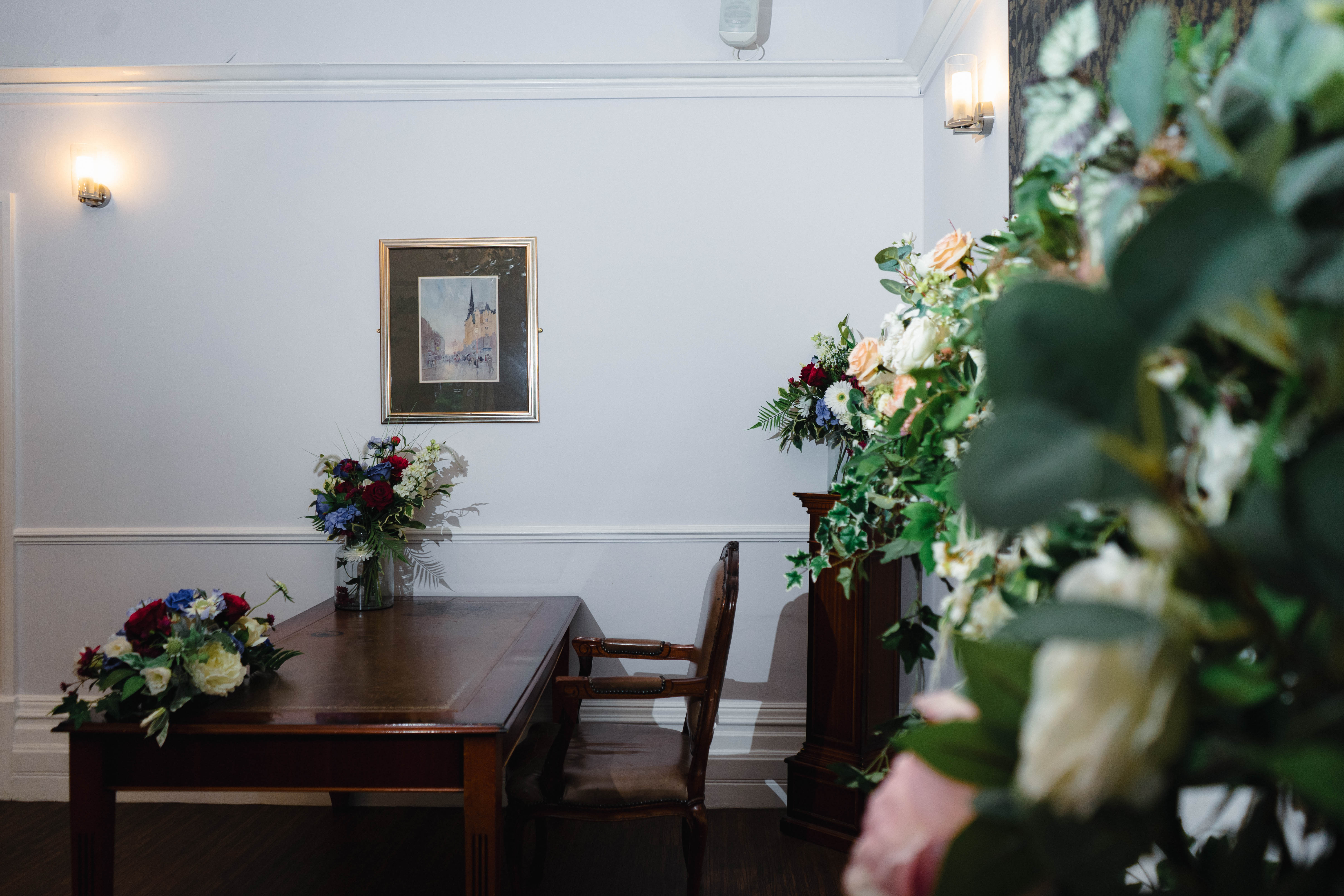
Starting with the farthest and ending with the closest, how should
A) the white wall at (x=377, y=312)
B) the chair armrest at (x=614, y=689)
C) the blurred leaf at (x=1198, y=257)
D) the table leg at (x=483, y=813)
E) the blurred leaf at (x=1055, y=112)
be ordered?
the white wall at (x=377, y=312)
the chair armrest at (x=614, y=689)
the table leg at (x=483, y=813)
the blurred leaf at (x=1055, y=112)
the blurred leaf at (x=1198, y=257)

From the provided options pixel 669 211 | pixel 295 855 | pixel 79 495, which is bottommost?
pixel 295 855

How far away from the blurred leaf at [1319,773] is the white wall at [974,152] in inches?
73.7

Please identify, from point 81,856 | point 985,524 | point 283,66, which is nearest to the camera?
point 985,524

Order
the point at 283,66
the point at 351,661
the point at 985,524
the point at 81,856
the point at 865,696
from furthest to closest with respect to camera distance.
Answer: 1. the point at 283,66
2. the point at 865,696
3. the point at 351,661
4. the point at 81,856
5. the point at 985,524

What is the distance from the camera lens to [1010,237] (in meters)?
0.72

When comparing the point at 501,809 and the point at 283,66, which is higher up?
the point at 283,66

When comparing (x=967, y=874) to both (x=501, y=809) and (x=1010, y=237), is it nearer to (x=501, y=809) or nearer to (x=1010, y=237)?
(x=1010, y=237)

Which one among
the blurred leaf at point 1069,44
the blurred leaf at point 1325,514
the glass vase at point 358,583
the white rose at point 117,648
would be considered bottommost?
the glass vase at point 358,583

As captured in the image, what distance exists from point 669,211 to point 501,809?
7.61ft

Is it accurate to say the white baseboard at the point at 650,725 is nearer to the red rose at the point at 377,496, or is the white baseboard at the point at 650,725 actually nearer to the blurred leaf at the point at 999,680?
the red rose at the point at 377,496

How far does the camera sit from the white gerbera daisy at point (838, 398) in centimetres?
262

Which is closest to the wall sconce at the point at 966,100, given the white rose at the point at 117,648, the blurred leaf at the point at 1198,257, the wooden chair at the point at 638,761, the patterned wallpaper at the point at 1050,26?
the patterned wallpaper at the point at 1050,26

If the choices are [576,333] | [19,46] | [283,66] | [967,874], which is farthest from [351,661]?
[19,46]

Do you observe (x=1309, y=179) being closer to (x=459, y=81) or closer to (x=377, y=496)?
(x=377, y=496)
